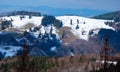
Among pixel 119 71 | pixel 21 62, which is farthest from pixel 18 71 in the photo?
pixel 119 71

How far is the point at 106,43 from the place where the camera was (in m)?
59.3

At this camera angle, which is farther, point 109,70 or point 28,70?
point 109,70

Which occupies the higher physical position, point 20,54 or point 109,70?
point 20,54

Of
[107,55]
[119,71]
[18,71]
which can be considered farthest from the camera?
[119,71]

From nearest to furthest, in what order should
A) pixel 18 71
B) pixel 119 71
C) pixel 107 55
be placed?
1. pixel 18 71
2. pixel 107 55
3. pixel 119 71

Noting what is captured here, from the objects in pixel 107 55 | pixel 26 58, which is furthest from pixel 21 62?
pixel 107 55

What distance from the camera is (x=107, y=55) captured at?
186 ft

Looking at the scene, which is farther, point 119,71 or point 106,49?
point 119,71

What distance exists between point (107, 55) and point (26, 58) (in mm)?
15490

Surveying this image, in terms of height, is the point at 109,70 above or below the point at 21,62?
below

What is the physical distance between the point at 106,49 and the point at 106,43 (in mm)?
1317

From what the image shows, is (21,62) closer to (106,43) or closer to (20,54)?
(20,54)

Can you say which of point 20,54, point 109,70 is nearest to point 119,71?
point 109,70

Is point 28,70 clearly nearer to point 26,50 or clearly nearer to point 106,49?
point 26,50
